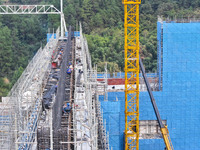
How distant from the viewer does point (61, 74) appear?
30844 mm

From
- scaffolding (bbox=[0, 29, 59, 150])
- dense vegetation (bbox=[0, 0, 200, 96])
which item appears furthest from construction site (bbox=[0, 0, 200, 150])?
dense vegetation (bbox=[0, 0, 200, 96])

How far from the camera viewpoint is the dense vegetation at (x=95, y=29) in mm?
63938

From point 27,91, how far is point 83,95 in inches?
138

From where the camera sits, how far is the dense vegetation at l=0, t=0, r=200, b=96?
63938mm

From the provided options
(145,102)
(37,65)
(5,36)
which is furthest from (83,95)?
(5,36)

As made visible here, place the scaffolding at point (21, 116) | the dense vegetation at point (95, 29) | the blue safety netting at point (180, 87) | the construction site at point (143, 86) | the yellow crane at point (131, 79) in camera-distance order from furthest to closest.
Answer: the dense vegetation at point (95, 29)
the blue safety netting at point (180, 87)
the yellow crane at point (131, 79)
the construction site at point (143, 86)
the scaffolding at point (21, 116)

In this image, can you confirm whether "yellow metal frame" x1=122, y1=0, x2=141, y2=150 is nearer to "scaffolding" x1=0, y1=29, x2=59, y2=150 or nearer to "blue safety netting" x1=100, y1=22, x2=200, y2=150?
"blue safety netting" x1=100, y1=22, x2=200, y2=150

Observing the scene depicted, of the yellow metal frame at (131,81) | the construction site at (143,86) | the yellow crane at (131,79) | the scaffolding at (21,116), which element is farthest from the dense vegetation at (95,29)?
the scaffolding at (21,116)

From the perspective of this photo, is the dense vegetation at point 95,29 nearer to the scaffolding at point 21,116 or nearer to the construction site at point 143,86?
the construction site at point 143,86

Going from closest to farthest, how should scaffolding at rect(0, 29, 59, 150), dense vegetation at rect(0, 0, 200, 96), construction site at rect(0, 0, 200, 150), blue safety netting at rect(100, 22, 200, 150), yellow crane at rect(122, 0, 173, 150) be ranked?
scaffolding at rect(0, 29, 59, 150) < construction site at rect(0, 0, 200, 150) < yellow crane at rect(122, 0, 173, 150) < blue safety netting at rect(100, 22, 200, 150) < dense vegetation at rect(0, 0, 200, 96)

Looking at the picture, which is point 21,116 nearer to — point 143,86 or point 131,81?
point 131,81

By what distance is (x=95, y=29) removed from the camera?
7488 centimetres

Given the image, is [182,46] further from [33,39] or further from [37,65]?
[33,39]

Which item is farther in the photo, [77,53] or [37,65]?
[77,53]
